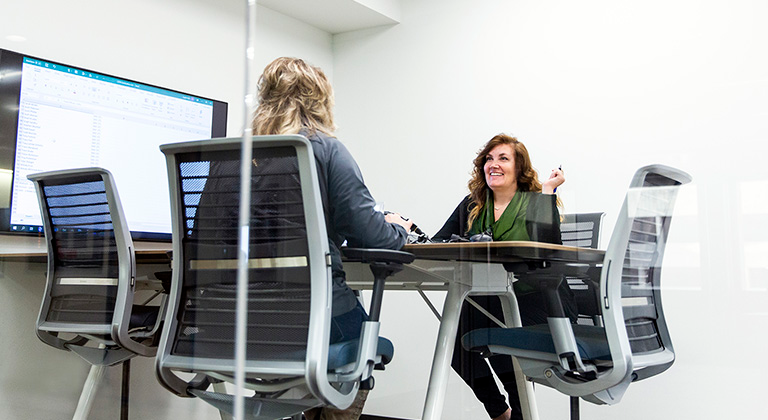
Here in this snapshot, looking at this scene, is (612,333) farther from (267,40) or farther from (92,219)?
(92,219)

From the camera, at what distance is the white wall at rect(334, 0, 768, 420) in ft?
5.68

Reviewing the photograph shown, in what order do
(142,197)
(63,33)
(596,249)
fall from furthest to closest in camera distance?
(596,249), (142,197), (63,33)

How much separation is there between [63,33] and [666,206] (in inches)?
58.7

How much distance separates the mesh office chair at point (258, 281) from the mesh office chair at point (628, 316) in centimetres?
64

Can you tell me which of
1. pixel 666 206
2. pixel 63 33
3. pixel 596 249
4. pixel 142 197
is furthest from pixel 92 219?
pixel 666 206

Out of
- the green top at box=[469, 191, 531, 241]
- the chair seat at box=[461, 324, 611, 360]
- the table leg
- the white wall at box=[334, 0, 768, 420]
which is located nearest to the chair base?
the white wall at box=[334, 0, 768, 420]

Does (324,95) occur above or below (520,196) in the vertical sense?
above

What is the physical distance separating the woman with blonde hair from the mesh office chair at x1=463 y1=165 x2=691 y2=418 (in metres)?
0.55

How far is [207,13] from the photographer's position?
165 cm

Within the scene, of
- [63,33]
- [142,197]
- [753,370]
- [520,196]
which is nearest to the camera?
[63,33]

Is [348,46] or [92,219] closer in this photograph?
[92,219]

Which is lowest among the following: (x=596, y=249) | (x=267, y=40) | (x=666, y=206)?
(x=596, y=249)

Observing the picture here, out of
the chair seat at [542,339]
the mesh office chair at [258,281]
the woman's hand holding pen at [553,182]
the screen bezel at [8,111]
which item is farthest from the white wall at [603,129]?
the screen bezel at [8,111]

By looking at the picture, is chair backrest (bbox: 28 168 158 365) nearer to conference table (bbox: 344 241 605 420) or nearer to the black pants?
conference table (bbox: 344 241 605 420)
